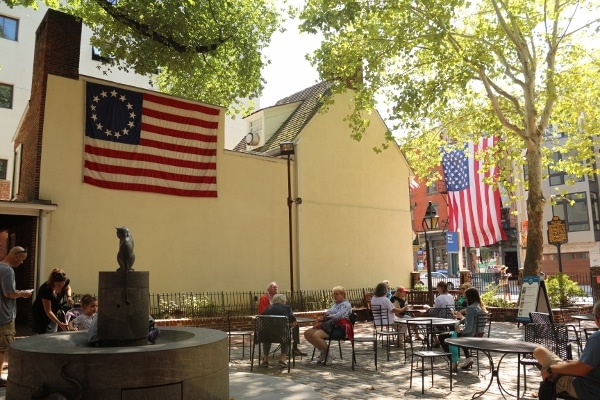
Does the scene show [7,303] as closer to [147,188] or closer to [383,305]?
[383,305]

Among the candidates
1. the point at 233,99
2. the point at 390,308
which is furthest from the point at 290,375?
the point at 233,99

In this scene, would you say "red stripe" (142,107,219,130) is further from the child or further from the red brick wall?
the child

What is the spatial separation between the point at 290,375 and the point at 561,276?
1305cm

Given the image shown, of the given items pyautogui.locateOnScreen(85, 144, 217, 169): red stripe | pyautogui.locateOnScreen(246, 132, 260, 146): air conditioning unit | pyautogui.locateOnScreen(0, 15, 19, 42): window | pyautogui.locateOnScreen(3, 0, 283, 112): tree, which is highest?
pyautogui.locateOnScreen(0, 15, 19, 42): window

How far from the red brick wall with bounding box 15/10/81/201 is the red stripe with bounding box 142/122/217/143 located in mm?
2512

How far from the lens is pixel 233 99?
838 inches

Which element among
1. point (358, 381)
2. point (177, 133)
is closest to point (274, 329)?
point (358, 381)

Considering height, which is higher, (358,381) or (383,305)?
(383,305)

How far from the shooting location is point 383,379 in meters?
8.12

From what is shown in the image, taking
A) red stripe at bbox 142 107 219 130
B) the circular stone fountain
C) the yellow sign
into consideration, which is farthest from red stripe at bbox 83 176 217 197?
the yellow sign

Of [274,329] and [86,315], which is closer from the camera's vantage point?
[86,315]

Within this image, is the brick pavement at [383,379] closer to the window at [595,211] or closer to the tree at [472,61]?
the tree at [472,61]

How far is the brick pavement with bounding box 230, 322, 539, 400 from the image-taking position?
7105 mm

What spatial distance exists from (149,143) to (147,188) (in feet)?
4.69
